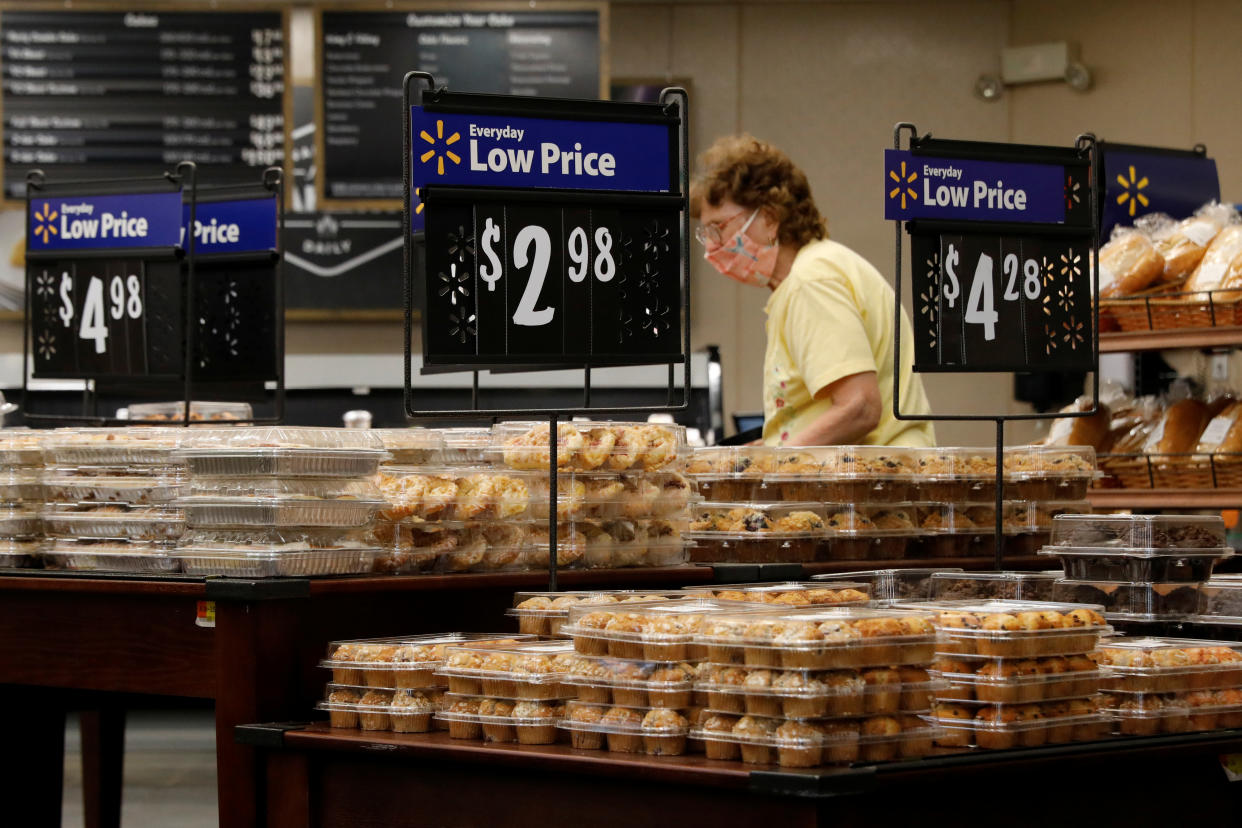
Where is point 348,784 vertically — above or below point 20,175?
below

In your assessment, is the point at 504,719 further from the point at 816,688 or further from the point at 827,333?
the point at 827,333

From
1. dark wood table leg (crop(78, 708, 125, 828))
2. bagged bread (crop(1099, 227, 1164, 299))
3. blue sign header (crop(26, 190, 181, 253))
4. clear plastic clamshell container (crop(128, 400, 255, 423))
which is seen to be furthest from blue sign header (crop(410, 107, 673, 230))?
bagged bread (crop(1099, 227, 1164, 299))

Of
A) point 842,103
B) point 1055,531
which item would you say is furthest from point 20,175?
point 1055,531

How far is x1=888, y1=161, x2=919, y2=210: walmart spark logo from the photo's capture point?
2.61 metres

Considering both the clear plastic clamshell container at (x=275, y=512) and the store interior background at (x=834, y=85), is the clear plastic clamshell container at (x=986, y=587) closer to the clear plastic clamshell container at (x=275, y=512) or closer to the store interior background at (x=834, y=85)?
the clear plastic clamshell container at (x=275, y=512)

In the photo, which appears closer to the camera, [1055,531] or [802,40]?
[1055,531]

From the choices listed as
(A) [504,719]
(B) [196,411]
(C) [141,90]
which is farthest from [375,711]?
(C) [141,90]

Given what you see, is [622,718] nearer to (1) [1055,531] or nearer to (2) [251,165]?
(1) [1055,531]

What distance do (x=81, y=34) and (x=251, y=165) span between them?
0.91m

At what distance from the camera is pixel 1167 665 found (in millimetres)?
1860

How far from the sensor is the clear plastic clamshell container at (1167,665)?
1850 millimetres

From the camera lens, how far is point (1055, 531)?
2467 mm

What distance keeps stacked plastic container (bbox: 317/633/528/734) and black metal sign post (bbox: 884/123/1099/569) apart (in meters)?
1.00

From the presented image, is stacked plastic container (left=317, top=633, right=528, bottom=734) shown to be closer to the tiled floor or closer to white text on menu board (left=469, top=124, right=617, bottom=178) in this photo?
white text on menu board (left=469, top=124, right=617, bottom=178)
